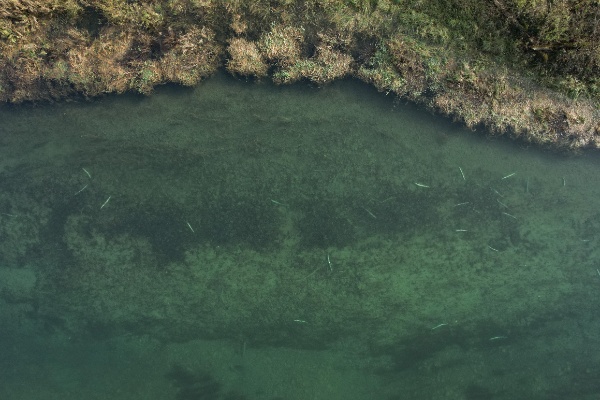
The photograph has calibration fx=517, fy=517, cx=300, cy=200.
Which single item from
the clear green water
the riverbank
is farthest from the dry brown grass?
the clear green water

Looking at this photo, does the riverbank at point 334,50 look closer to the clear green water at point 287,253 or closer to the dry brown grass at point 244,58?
the dry brown grass at point 244,58

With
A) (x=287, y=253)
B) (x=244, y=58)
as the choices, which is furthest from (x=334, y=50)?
(x=287, y=253)

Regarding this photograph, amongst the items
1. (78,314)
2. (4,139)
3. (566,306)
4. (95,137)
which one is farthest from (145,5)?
(566,306)

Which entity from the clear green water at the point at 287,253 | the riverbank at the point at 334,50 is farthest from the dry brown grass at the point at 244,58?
the clear green water at the point at 287,253

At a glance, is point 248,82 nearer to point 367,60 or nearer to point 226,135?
point 226,135

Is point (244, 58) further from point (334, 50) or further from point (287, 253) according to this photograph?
point (287, 253)

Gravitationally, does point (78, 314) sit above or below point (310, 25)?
below
